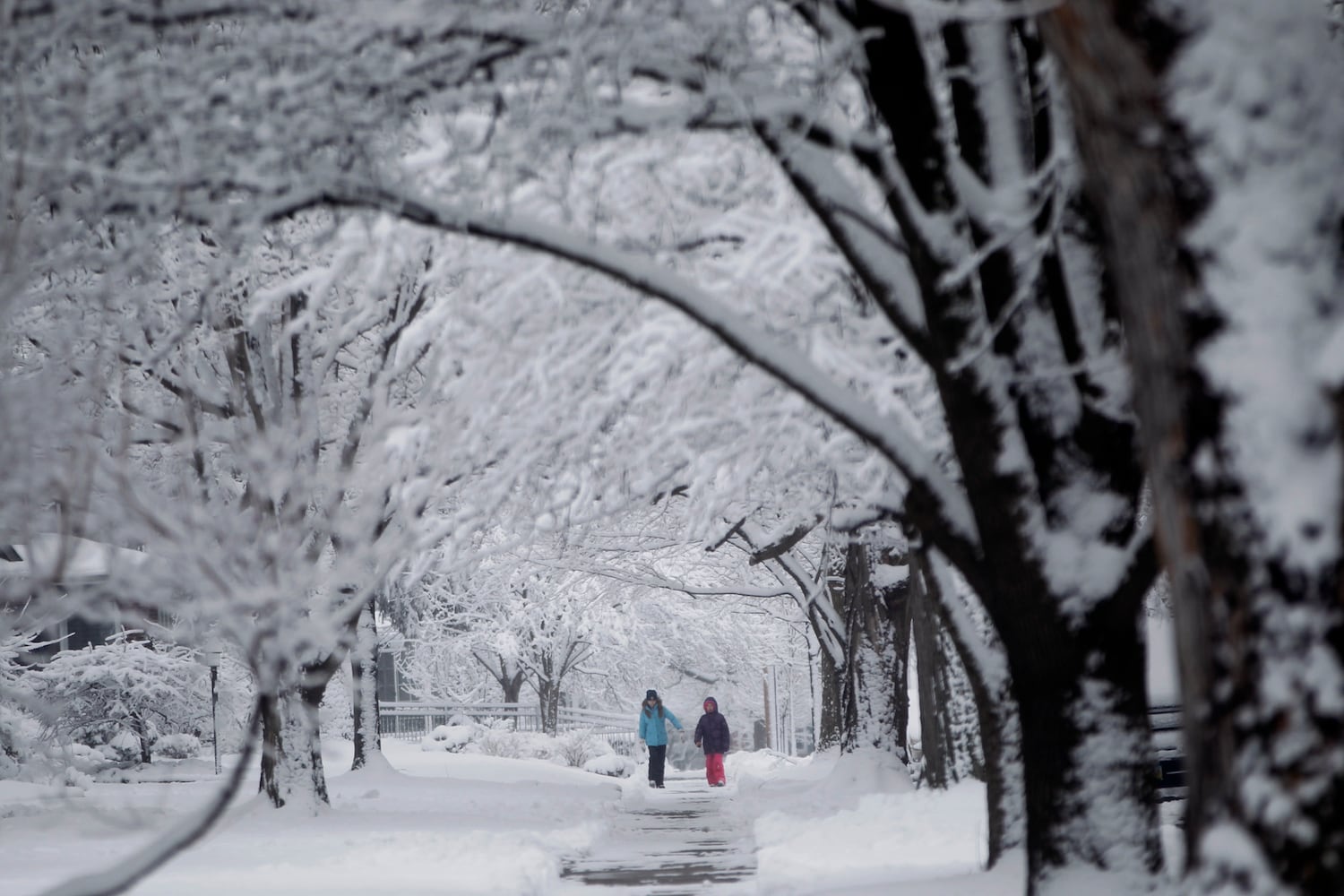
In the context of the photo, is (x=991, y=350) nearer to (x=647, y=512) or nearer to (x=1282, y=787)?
(x=1282, y=787)

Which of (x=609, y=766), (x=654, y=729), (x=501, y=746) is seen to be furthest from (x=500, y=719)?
(x=654, y=729)

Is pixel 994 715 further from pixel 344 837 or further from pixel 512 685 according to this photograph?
pixel 512 685

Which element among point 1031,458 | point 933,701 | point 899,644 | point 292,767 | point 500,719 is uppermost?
point 1031,458

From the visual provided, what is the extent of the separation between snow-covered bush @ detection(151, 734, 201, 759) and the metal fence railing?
13228 millimetres

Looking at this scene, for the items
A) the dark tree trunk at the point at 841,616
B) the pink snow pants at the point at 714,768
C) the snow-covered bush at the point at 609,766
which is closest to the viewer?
the dark tree trunk at the point at 841,616

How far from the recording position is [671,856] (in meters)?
13.1

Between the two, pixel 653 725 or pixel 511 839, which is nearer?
pixel 511 839

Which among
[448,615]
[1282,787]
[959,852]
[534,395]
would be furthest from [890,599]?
[448,615]

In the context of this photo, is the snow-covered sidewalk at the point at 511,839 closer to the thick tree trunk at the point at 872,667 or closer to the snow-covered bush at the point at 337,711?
the thick tree trunk at the point at 872,667

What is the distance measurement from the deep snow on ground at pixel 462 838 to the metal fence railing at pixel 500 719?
18231 mm

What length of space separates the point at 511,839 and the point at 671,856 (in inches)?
65.0

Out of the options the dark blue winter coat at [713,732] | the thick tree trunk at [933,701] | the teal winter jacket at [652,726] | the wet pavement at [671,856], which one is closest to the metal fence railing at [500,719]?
the dark blue winter coat at [713,732]

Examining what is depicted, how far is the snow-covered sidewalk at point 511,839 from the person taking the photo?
28.8 ft

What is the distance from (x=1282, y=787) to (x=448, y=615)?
4038cm
